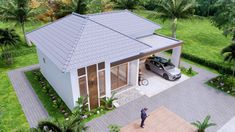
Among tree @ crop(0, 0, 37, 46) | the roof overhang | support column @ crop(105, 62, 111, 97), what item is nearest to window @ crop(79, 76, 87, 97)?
support column @ crop(105, 62, 111, 97)

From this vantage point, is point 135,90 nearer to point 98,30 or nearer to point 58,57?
point 98,30

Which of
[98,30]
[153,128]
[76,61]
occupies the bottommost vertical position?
[153,128]

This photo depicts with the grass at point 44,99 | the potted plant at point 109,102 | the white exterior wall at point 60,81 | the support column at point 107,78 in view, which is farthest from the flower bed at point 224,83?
the grass at point 44,99

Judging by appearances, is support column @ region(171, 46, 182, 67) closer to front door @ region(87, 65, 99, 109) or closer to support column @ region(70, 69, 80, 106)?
front door @ region(87, 65, 99, 109)

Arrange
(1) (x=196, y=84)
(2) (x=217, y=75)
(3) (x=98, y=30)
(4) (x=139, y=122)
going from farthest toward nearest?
(2) (x=217, y=75), (1) (x=196, y=84), (3) (x=98, y=30), (4) (x=139, y=122)

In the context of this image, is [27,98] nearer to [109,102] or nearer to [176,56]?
[109,102]

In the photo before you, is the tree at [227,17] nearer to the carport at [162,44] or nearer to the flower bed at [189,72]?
the flower bed at [189,72]

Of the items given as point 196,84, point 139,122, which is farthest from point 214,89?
point 139,122

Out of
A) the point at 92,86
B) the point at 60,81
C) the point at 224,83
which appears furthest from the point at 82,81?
the point at 224,83
